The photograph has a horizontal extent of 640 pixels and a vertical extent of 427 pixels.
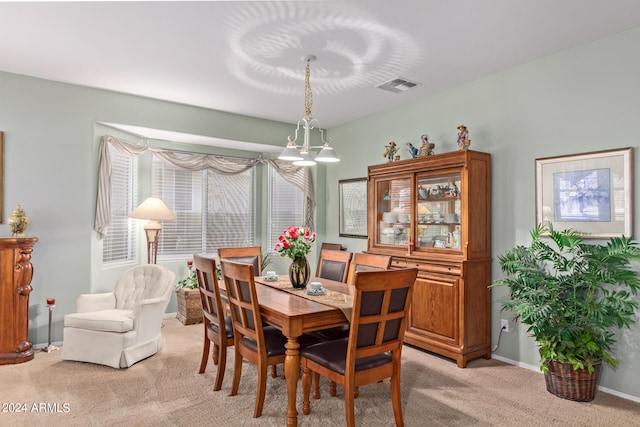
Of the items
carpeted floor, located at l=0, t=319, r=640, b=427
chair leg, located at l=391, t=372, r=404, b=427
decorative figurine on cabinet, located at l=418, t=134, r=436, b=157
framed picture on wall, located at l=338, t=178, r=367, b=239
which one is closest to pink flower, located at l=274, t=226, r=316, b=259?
carpeted floor, located at l=0, t=319, r=640, b=427

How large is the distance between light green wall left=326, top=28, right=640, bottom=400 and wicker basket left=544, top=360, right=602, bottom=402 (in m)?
0.29

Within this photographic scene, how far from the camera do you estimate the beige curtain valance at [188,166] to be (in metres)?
4.32

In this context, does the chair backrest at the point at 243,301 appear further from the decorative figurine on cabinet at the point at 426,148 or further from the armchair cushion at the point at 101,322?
the decorative figurine on cabinet at the point at 426,148

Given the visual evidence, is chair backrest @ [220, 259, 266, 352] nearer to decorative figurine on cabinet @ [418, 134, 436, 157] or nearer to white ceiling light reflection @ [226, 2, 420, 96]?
white ceiling light reflection @ [226, 2, 420, 96]

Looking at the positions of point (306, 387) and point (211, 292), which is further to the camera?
point (211, 292)

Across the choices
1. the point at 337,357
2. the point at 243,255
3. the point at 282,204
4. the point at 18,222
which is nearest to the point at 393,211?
the point at 243,255

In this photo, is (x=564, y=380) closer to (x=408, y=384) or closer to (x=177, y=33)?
(x=408, y=384)

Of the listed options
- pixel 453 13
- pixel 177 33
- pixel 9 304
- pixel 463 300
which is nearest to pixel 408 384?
pixel 463 300

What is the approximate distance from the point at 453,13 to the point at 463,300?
2340 mm

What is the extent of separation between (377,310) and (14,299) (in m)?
3.35

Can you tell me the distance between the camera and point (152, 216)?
455 centimetres

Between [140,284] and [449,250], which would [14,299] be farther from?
[449,250]

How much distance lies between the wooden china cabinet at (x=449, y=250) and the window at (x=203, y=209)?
2618 mm

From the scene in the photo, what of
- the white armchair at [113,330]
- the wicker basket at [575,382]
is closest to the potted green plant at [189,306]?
the white armchair at [113,330]
